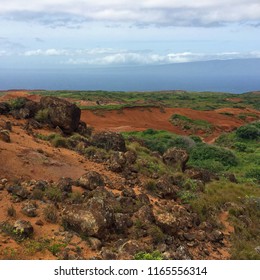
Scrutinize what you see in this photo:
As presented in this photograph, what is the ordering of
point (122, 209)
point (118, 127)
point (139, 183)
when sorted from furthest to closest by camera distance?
point (118, 127) < point (139, 183) < point (122, 209)

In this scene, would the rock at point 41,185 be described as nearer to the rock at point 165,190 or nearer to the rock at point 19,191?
the rock at point 19,191

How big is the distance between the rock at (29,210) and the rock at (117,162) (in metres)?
4.23

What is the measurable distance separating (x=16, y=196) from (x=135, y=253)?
11.0 ft

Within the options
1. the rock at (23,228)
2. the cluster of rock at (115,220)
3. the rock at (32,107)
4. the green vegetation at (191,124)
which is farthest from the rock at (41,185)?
the green vegetation at (191,124)

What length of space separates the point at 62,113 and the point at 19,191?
726 centimetres

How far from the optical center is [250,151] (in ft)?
89.3

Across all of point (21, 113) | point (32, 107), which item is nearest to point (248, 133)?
point (32, 107)

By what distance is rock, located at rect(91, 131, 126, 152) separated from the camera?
14.8 meters

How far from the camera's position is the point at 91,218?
7.99m

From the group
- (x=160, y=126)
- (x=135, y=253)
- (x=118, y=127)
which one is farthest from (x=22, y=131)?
(x=160, y=126)

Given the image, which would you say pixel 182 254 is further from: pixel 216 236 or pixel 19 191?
pixel 19 191

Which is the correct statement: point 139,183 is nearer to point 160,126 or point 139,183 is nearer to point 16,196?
point 16,196

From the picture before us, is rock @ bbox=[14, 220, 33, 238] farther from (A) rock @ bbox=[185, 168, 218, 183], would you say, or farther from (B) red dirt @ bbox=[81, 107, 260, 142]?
(B) red dirt @ bbox=[81, 107, 260, 142]

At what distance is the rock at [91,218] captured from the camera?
25.9 feet
